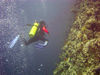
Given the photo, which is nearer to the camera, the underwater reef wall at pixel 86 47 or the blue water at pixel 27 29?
the underwater reef wall at pixel 86 47

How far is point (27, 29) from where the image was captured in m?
23.0

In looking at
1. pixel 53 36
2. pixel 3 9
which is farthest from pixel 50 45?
pixel 3 9

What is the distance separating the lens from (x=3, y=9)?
18.7 meters

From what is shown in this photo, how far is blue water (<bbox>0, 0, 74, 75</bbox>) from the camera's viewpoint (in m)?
18.5

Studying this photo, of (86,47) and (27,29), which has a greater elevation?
(27,29)

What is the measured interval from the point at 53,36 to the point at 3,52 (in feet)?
22.8

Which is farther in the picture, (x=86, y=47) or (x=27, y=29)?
(x=27, y=29)

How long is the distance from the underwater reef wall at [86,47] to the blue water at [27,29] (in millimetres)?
9288

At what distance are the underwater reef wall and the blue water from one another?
9288 mm

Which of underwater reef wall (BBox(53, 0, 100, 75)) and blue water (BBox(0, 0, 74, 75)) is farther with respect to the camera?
blue water (BBox(0, 0, 74, 75))

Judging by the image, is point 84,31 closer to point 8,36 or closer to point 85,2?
Answer: point 85,2

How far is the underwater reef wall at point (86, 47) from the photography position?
237 inches

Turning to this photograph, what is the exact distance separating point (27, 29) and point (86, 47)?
57.3 ft

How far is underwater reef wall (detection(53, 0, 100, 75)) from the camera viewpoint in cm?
603
